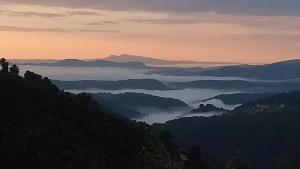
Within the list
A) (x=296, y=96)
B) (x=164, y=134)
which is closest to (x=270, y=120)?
(x=296, y=96)

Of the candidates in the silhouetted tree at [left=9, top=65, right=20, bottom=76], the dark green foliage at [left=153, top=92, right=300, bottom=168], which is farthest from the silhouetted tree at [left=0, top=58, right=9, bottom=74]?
the dark green foliage at [left=153, top=92, right=300, bottom=168]

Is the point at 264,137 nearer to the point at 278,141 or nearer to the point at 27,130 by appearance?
the point at 278,141

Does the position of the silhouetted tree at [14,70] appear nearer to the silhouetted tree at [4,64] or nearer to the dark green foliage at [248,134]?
the silhouetted tree at [4,64]

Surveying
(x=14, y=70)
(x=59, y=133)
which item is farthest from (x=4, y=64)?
→ (x=59, y=133)

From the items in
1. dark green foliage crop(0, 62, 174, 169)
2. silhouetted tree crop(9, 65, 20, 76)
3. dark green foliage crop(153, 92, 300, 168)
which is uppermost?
silhouetted tree crop(9, 65, 20, 76)

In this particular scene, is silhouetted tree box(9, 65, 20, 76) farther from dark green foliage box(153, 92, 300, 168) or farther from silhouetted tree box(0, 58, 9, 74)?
dark green foliage box(153, 92, 300, 168)

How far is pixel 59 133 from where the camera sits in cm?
3048

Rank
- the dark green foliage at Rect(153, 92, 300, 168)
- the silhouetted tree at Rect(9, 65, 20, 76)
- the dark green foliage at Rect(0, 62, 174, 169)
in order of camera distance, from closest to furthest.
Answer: the dark green foliage at Rect(0, 62, 174, 169) < the silhouetted tree at Rect(9, 65, 20, 76) < the dark green foliage at Rect(153, 92, 300, 168)

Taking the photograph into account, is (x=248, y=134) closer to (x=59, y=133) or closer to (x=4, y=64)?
(x=4, y=64)

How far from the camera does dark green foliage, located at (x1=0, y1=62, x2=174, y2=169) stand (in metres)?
26.8

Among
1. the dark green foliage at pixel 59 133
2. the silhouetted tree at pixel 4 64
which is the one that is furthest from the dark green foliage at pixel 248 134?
the dark green foliage at pixel 59 133

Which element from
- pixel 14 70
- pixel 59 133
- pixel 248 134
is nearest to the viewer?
pixel 59 133

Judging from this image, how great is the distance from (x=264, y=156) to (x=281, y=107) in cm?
5025

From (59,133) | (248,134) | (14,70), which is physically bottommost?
(248,134)
